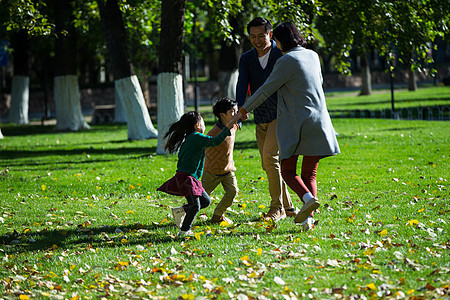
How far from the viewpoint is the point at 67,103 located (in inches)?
910

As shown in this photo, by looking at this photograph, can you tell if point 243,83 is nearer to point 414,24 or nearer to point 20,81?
point 414,24

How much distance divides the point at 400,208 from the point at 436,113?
17.7 m

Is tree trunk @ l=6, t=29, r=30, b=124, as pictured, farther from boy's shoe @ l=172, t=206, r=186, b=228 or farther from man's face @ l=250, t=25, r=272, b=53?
boy's shoe @ l=172, t=206, r=186, b=228

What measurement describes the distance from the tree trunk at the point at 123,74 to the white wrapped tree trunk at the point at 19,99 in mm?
11375

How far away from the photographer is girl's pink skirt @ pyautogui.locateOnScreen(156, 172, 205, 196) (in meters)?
6.44

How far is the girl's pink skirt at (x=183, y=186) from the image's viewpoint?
644 cm

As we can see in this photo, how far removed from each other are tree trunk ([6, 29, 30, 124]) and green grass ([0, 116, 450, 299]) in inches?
638

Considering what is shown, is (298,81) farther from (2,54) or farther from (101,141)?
(2,54)

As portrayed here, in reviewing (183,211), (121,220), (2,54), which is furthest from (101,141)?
(183,211)

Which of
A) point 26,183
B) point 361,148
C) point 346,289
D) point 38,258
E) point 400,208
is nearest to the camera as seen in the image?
point 346,289

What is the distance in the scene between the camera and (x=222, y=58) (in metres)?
28.0

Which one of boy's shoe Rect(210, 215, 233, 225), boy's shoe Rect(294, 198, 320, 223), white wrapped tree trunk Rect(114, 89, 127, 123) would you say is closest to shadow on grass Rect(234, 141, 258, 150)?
boy's shoe Rect(210, 215, 233, 225)

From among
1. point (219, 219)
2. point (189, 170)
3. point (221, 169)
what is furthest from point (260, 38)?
point (219, 219)

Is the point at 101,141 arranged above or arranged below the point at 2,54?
below
